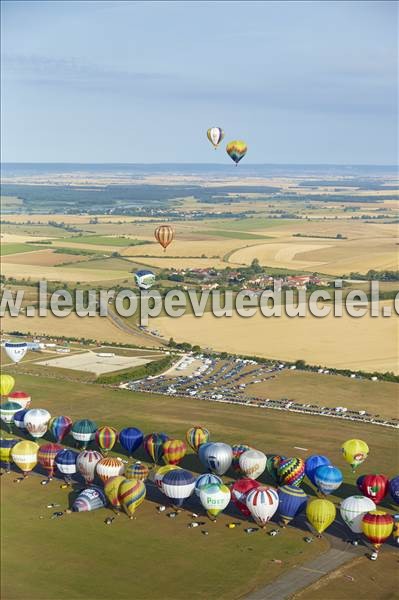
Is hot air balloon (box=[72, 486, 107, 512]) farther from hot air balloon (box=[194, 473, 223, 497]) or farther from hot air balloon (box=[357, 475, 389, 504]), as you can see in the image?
hot air balloon (box=[357, 475, 389, 504])

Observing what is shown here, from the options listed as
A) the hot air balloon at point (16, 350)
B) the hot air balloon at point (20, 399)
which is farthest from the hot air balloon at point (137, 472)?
the hot air balloon at point (16, 350)

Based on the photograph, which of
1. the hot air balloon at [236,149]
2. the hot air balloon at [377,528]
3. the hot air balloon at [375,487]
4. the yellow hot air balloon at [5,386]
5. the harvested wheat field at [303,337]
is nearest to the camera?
the hot air balloon at [377,528]

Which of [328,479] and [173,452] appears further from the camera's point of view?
[173,452]

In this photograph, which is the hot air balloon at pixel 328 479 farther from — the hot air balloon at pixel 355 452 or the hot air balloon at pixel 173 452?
the hot air balloon at pixel 173 452

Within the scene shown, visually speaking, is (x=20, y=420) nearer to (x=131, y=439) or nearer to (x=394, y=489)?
(x=131, y=439)

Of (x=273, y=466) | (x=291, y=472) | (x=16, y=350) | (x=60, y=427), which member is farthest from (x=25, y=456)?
(x=16, y=350)

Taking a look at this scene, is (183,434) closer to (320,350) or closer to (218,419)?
(218,419)

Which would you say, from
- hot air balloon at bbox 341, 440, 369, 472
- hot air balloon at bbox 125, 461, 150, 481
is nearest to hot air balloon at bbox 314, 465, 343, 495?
hot air balloon at bbox 341, 440, 369, 472
